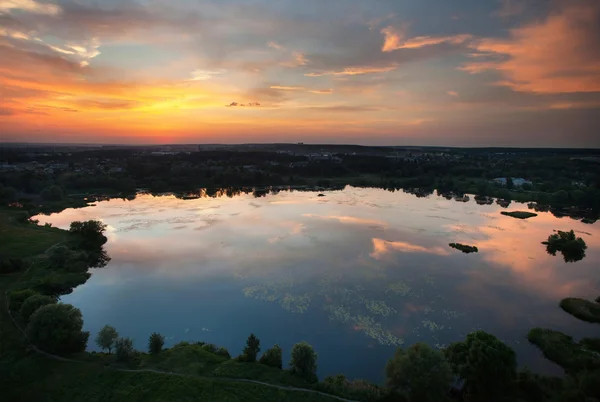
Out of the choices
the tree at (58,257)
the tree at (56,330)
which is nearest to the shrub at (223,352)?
the tree at (56,330)

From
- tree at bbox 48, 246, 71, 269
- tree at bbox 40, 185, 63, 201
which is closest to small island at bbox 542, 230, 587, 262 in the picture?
tree at bbox 48, 246, 71, 269

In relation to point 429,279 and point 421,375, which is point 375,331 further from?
point 429,279

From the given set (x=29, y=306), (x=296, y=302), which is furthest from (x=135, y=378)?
(x=296, y=302)

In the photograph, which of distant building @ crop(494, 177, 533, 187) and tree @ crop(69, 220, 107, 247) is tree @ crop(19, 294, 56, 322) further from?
distant building @ crop(494, 177, 533, 187)

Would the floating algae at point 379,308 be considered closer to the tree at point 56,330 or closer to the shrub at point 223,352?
the shrub at point 223,352

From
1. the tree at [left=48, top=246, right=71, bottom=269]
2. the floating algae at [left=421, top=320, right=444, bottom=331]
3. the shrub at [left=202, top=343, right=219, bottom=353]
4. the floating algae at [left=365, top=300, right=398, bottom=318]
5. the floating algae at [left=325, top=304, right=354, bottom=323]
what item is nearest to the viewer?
the shrub at [left=202, top=343, right=219, bottom=353]
